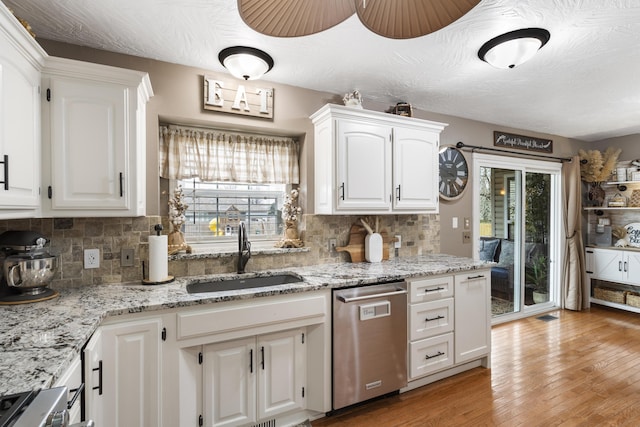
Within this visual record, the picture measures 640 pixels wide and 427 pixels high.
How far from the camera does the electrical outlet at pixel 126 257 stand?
6.95ft

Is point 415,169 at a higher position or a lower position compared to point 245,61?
lower

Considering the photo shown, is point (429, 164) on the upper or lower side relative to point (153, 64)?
lower

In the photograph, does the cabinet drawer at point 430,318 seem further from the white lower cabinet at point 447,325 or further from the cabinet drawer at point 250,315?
the cabinet drawer at point 250,315

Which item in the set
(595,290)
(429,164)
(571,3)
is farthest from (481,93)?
(595,290)

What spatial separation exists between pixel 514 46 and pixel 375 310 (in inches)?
74.3

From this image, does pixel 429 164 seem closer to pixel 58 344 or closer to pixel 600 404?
pixel 600 404

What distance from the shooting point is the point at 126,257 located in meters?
2.12

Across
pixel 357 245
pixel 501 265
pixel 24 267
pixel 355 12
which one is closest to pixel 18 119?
pixel 24 267

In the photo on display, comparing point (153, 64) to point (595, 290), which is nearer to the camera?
point (153, 64)

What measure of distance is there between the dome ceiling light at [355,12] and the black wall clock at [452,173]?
2.59 metres

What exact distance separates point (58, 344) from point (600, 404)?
3.33 m

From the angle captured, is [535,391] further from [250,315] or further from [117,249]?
[117,249]

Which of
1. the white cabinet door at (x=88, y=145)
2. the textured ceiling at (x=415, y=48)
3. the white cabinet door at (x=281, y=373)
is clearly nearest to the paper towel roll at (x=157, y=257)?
the white cabinet door at (x=88, y=145)

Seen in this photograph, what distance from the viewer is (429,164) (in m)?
2.94
